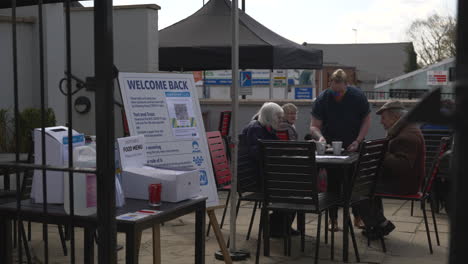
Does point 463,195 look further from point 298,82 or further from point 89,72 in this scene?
point 298,82

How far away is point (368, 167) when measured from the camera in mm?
5141

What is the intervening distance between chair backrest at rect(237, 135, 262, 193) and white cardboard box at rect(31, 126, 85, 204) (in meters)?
2.42

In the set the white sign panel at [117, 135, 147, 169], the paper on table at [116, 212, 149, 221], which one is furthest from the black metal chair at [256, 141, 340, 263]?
the paper on table at [116, 212, 149, 221]

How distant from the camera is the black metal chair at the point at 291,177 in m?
4.65

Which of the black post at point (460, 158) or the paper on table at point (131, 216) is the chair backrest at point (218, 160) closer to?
the paper on table at point (131, 216)

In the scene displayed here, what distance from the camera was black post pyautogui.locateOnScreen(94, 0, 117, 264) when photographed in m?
2.46

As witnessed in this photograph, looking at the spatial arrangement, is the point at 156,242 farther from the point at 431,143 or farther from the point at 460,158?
the point at 431,143

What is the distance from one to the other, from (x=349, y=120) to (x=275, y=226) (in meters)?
1.39

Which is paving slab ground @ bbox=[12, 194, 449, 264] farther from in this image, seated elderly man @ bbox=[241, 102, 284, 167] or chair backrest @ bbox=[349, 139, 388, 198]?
seated elderly man @ bbox=[241, 102, 284, 167]

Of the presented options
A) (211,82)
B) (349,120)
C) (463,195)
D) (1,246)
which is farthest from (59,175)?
(211,82)

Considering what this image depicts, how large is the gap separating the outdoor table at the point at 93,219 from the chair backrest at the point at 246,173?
1963 millimetres

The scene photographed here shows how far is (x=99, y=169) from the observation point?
2.50 meters

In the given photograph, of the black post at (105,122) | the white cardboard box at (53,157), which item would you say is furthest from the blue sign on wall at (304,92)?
the black post at (105,122)

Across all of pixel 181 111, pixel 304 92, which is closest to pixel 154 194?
pixel 181 111
